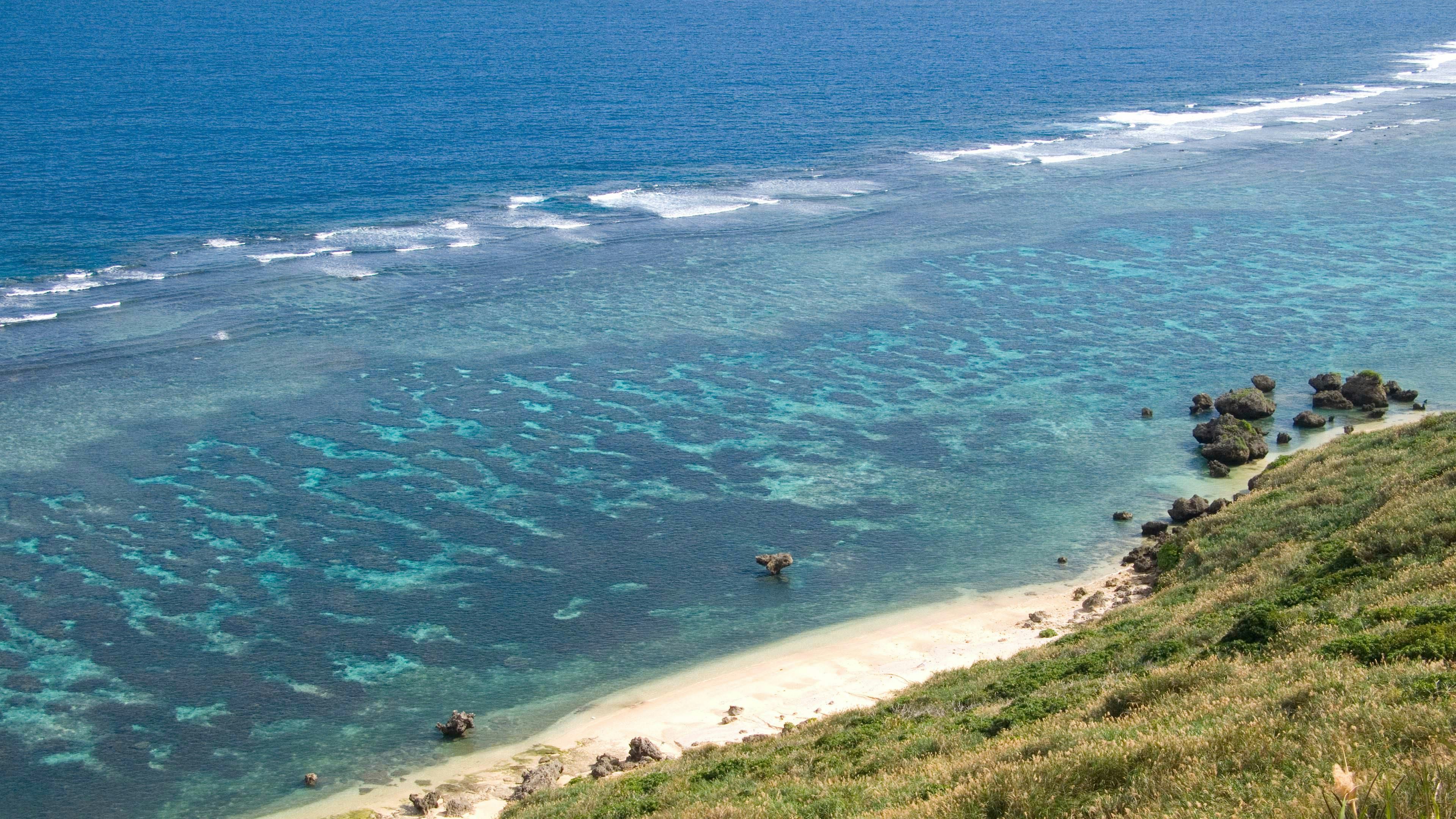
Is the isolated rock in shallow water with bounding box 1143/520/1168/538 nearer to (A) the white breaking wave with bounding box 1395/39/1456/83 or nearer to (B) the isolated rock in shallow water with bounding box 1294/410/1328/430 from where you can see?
(B) the isolated rock in shallow water with bounding box 1294/410/1328/430

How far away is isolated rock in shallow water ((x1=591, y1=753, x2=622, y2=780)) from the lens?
3200 cm

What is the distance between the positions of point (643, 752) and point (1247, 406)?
36.3 m

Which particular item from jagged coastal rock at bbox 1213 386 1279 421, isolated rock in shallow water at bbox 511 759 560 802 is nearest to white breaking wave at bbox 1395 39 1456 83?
jagged coastal rock at bbox 1213 386 1279 421

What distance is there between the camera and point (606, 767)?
3222 centimetres


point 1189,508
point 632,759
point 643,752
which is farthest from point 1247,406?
point 632,759

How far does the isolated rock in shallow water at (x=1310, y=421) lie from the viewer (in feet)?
180

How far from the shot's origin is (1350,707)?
697 inches

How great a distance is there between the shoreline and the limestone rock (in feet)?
53.6

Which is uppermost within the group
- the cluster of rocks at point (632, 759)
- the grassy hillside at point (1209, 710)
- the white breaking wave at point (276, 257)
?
the white breaking wave at point (276, 257)

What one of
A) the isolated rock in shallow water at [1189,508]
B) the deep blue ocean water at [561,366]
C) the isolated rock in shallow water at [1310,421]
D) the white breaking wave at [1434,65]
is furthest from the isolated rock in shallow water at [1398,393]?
the white breaking wave at [1434,65]

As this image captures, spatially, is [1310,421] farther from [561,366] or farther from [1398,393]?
[561,366]

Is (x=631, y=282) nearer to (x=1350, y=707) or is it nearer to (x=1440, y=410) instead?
(x=1440, y=410)

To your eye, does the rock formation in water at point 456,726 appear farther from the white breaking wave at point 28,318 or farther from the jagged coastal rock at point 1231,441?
the white breaking wave at point 28,318

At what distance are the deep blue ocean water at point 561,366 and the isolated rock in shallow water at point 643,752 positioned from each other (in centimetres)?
433
